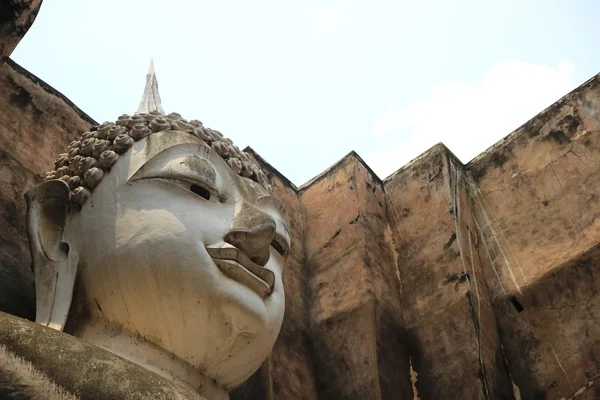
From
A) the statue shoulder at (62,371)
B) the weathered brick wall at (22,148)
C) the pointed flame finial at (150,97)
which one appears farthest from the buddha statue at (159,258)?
the pointed flame finial at (150,97)

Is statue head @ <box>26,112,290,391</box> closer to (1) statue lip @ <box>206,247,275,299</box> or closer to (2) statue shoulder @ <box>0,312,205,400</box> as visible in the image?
(1) statue lip @ <box>206,247,275,299</box>

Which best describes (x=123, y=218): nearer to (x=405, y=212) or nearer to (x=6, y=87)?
(x=6, y=87)

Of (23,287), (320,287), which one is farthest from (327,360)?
(23,287)

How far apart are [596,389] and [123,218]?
2109 millimetres

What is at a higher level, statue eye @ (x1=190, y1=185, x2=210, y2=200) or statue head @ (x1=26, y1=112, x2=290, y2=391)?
statue eye @ (x1=190, y1=185, x2=210, y2=200)

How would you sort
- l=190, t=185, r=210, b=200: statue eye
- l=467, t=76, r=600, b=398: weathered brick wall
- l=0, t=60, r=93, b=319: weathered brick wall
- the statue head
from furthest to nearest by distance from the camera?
l=467, t=76, r=600, b=398: weathered brick wall < l=0, t=60, r=93, b=319: weathered brick wall < l=190, t=185, r=210, b=200: statue eye < the statue head

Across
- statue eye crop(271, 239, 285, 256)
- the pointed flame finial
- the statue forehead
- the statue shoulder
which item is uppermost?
the pointed flame finial

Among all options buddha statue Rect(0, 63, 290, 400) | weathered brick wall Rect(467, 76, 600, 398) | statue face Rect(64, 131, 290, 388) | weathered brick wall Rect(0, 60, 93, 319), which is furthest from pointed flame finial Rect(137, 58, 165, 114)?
weathered brick wall Rect(467, 76, 600, 398)

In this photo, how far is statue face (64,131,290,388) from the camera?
9.71 ft

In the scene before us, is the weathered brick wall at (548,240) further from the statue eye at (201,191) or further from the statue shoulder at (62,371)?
the statue shoulder at (62,371)

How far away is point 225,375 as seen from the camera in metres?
3.10

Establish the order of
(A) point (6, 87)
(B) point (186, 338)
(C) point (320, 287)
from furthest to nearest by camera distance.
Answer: (C) point (320, 287) → (A) point (6, 87) → (B) point (186, 338)

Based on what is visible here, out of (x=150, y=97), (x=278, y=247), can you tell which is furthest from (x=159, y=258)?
(x=150, y=97)

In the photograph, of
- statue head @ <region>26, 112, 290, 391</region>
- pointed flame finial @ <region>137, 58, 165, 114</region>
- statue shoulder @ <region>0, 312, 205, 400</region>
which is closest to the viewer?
statue shoulder @ <region>0, 312, 205, 400</region>
